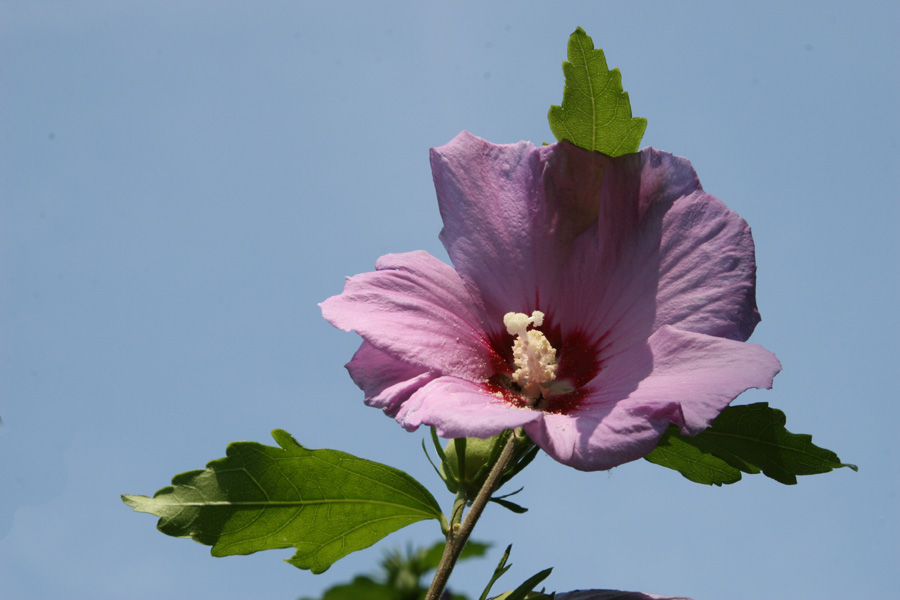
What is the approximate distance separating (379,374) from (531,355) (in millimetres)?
358

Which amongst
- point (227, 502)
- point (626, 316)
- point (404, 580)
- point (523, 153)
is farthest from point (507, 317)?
point (404, 580)

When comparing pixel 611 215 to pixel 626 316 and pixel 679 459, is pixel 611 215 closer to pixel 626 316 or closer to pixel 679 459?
pixel 626 316

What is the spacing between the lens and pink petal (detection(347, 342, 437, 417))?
157 centimetres

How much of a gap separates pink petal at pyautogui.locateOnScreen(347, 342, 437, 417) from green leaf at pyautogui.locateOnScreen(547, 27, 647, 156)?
0.61 m

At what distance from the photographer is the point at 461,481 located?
71.2 inches

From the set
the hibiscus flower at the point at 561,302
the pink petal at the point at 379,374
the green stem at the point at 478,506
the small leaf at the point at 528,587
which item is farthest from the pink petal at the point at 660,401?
the small leaf at the point at 528,587

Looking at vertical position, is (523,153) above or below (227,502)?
above

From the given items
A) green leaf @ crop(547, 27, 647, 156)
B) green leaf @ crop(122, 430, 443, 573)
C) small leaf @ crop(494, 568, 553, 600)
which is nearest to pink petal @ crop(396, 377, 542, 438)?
green leaf @ crop(122, 430, 443, 573)

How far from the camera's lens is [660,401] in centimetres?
137

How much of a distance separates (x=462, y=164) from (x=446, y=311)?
1.08 feet

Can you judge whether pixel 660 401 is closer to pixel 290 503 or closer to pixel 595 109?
pixel 595 109

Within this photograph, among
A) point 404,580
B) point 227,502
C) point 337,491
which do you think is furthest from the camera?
point 404,580

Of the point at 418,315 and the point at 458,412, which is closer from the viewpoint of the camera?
the point at 458,412

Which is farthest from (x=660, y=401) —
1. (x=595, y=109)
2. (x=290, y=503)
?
(x=290, y=503)
